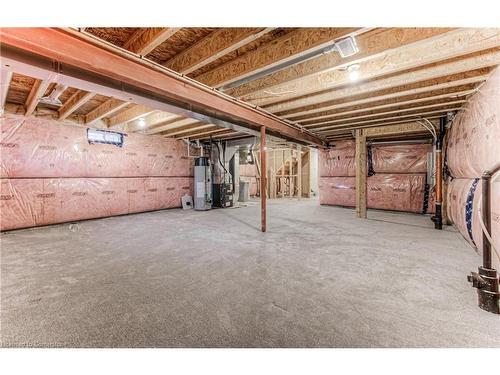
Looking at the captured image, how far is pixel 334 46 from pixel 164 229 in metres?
3.94

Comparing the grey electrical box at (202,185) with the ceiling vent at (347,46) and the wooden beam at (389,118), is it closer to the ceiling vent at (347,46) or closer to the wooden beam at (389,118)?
the wooden beam at (389,118)

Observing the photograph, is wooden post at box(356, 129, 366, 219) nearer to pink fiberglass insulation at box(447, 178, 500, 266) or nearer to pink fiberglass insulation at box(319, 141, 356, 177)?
pink fiberglass insulation at box(319, 141, 356, 177)

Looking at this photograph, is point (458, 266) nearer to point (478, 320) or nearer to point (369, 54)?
point (478, 320)

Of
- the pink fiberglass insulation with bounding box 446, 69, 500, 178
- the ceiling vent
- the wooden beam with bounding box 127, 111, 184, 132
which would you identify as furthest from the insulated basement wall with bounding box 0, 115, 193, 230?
the pink fiberglass insulation with bounding box 446, 69, 500, 178

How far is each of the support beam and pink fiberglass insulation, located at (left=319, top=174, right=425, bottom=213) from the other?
275 inches

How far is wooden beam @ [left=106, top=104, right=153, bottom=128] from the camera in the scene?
4.24 m

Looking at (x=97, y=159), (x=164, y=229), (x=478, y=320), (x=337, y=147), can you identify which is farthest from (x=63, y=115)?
(x=337, y=147)

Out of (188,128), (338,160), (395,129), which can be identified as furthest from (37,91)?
(338,160)

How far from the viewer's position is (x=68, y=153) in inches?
192

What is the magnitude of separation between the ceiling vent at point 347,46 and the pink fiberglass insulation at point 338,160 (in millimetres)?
5563

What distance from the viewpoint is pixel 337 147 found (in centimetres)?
747

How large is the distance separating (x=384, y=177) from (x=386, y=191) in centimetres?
43

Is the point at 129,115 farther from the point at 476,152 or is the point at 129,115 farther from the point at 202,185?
the point at 476,152

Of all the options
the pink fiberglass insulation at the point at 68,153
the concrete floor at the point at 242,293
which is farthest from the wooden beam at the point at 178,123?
the concrete floor at the point at 242,293
